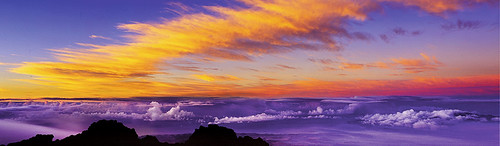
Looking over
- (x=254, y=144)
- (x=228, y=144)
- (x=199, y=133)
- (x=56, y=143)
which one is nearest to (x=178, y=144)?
(x=199, y=133)

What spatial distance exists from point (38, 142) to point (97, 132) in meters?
7.91

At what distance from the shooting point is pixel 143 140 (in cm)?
5831

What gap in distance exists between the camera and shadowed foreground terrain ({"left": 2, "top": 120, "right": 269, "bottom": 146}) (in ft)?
Answer: 172

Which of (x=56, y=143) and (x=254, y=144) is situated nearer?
(x=56, y=143)

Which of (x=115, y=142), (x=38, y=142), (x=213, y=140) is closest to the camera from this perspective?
(x=38, y=142)

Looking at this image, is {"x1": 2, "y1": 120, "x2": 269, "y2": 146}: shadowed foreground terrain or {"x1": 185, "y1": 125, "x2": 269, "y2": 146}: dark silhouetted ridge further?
{"x1": 185, "y1": 125, "x2": 269, "y2": 146}: dark silhouetted ridge

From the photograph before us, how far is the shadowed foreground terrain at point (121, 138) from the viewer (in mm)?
52562

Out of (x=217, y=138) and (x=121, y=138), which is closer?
(x=121, y=138)

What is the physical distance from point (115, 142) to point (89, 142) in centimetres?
363

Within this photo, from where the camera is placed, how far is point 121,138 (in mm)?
56938

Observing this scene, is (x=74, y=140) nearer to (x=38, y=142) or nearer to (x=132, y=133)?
(x=38, y=142)

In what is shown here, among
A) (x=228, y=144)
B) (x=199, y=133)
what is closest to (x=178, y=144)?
(x=199, y=133)

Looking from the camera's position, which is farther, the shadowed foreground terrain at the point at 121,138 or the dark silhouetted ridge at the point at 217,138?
the dark silhouetted ridge at the point at 217,138

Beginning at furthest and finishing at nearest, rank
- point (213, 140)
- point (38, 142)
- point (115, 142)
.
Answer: point (213, 140) → point (115, 142) → point (38, 142)
